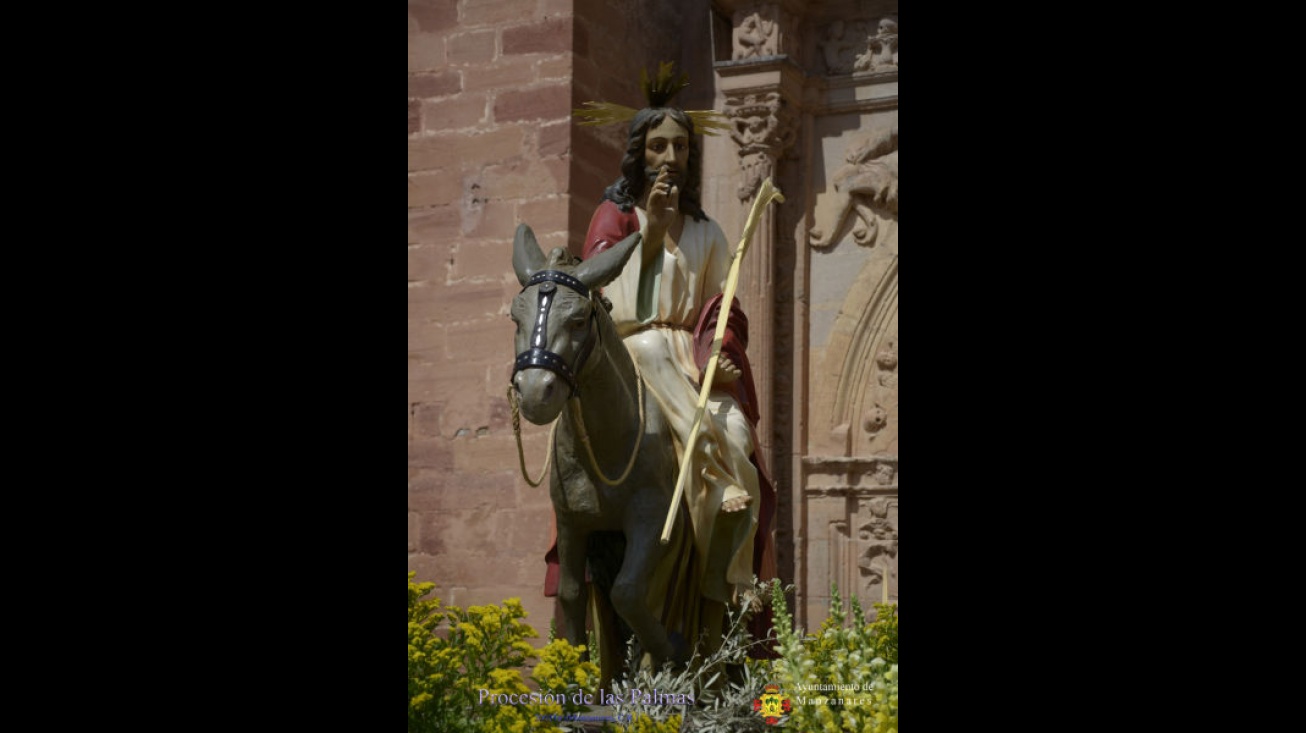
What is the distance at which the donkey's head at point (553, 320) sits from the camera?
4.36 m

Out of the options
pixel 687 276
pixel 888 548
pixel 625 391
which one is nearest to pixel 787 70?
pixel 888 548

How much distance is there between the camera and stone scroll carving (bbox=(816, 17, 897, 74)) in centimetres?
869

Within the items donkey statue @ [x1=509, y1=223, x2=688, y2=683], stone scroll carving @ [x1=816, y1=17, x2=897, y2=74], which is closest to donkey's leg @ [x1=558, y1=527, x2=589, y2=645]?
donkey statue @ [x1=509, y1=223, x2=688, y2=683]

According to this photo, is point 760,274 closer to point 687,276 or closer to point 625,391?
point 687,276

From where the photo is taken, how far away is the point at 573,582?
4918mm

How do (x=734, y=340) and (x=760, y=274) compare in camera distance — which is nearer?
(x=734, y=340)

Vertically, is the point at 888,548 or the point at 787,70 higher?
the point at 787,70

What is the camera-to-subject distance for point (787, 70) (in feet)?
28.3

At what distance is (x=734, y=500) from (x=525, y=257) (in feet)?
3.73

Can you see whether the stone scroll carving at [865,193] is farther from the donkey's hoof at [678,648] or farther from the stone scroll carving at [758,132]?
the donkey's hoof at [678,648]

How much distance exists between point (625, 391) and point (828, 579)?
3931 millimetres

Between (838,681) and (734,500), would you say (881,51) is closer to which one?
(734,500)

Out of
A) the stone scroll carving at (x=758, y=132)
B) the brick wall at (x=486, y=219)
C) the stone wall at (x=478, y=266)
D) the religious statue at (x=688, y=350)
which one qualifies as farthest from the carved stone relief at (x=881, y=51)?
the religious statue at (x=688, y=350)

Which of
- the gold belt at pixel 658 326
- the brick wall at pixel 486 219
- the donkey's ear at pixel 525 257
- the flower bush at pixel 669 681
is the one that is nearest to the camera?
the flower bush at pixel 669 681
